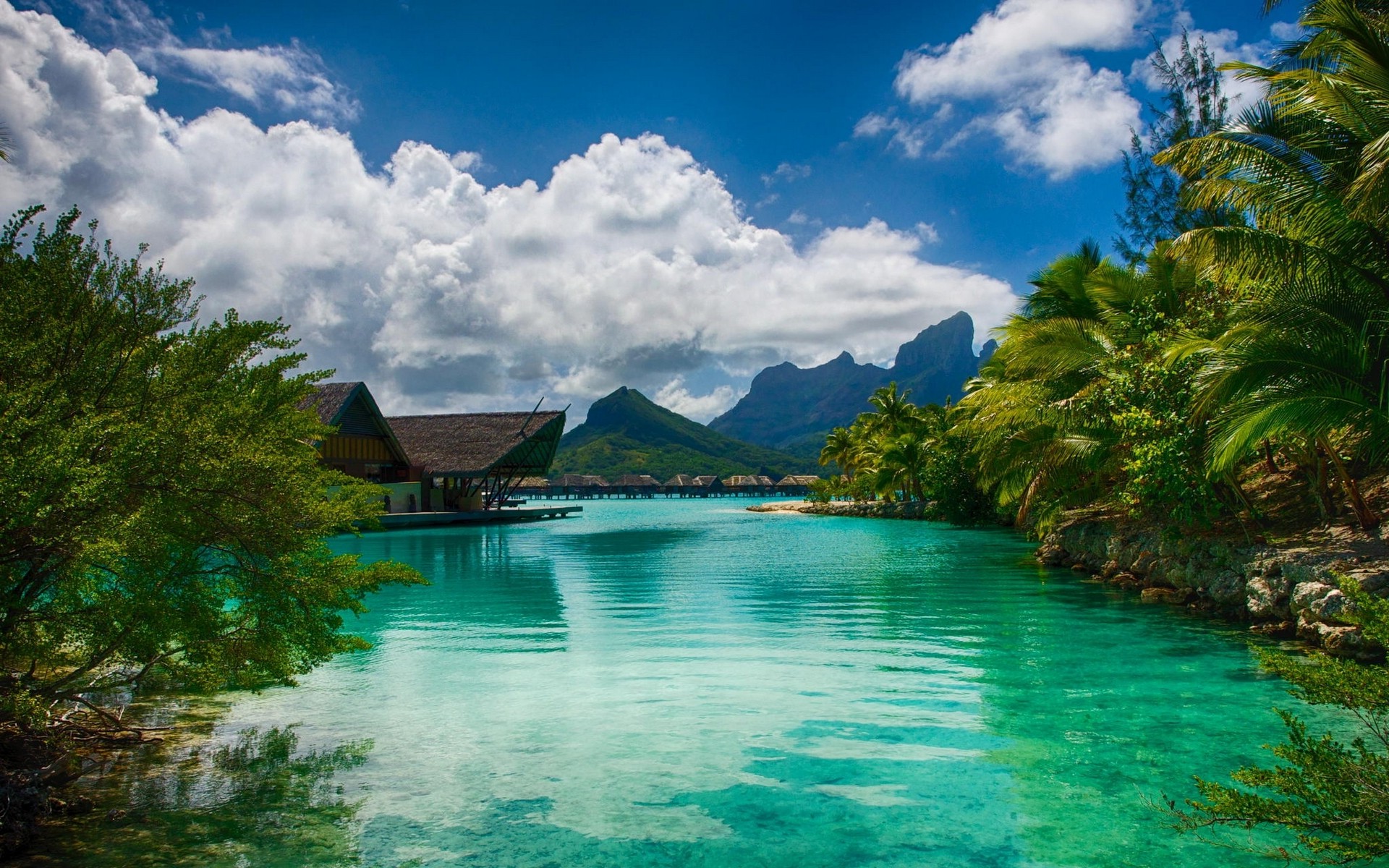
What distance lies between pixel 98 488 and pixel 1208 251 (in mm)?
8981

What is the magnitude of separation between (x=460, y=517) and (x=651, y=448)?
330ft

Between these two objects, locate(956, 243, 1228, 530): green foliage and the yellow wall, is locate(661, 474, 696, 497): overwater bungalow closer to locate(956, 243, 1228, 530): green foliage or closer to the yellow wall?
the yellow wall

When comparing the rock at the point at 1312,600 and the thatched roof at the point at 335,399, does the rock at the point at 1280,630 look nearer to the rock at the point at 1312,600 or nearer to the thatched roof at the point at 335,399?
the rock at the point at 1312,600

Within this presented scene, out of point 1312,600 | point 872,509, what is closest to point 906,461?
point 872,509

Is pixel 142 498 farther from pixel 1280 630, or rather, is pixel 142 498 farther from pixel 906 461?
pixel 906 461

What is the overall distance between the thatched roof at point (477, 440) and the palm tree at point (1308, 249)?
29504 mm

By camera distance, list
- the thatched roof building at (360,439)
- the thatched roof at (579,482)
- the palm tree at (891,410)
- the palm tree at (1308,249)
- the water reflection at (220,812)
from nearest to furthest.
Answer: the water reflection at (220,812)
the palm tree at (1308,249)
the thatched roof building at (360,439)
the palm tree at (891,410)
the thatched roof at (579,482)

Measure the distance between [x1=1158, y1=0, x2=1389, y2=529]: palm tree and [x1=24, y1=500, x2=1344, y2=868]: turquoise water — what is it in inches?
92.2

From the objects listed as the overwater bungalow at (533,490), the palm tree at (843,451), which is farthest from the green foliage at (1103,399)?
the overwater bungalow at (533,490)

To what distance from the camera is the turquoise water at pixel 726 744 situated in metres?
3.90

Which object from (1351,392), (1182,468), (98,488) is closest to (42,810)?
(98,488)

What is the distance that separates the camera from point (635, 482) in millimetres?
85750

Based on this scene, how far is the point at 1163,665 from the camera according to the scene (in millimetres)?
7430

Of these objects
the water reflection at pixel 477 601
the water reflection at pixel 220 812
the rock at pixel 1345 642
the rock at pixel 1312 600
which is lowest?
the water reflection at pixel 477 601
